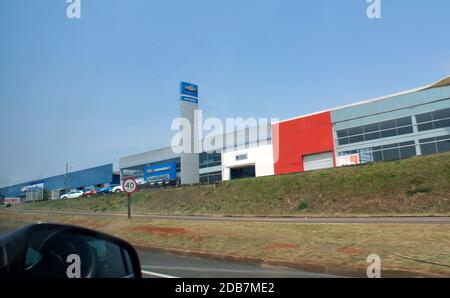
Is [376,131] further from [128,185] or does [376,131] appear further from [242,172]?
[128,185]

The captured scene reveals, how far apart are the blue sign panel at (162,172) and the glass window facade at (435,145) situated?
106 ft

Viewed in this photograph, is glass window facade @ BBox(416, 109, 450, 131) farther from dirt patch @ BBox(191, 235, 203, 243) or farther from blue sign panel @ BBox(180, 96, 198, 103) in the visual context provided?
dirt patch @ BBox(191, 235, 203, 243)

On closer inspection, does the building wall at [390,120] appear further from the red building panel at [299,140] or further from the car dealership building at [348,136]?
the red building panel at [299,140]

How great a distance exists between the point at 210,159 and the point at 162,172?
37.1 feet

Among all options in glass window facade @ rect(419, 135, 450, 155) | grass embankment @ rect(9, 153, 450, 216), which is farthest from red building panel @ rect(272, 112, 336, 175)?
grass embankment @ rect(9, 153, 450, 216)

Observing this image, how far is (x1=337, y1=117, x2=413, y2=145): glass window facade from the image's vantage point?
47438 millimetres

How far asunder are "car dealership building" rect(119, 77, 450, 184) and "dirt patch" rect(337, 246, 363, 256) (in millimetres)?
29435

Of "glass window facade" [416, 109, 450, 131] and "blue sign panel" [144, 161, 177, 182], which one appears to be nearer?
"glass window facade" [416, 109, 450, 131]

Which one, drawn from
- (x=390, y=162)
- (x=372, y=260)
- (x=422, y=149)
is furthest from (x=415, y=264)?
(x=422, y=149)

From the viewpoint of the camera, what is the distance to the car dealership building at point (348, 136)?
45.1 m

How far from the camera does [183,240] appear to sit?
14445mm

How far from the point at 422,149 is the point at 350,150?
332 inches

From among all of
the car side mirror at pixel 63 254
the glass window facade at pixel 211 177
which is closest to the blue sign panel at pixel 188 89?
the glass window facade at pixel 211 177
